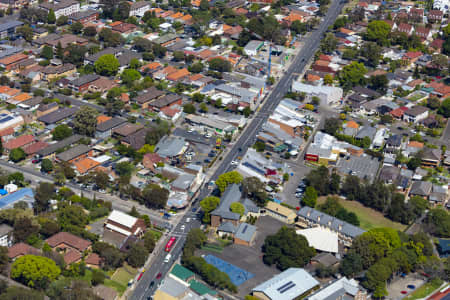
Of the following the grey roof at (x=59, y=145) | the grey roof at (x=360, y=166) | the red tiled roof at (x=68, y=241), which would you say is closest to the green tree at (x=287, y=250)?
the grey roof at (x=360, y=166)

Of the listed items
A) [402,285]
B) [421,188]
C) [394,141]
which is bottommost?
[402,285]

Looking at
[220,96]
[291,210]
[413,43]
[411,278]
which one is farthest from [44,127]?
[413,43]

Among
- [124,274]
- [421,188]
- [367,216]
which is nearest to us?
[124,274]

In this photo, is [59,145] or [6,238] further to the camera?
[59,145]

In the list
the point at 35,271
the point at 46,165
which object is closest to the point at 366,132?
the point at 46,165

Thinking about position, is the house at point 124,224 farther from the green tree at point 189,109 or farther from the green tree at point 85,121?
the green tree at point 189,109

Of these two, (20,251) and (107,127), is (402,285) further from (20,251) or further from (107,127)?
(107,127)
